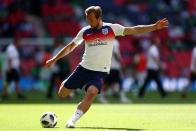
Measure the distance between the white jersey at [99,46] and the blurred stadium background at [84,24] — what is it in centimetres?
2033

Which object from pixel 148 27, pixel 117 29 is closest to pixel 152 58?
pixel 117 29

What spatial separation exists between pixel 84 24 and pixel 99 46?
26.9 metres

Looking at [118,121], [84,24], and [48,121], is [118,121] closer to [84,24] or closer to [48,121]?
[48,121]

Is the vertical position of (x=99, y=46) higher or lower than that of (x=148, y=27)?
lower

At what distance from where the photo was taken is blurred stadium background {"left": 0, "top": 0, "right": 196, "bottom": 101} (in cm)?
3834

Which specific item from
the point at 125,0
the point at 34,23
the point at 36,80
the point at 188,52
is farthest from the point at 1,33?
the point at 188,52

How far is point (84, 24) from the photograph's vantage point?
4300 centimetres

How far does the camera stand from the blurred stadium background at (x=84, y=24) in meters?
38.3

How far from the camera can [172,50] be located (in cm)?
3941

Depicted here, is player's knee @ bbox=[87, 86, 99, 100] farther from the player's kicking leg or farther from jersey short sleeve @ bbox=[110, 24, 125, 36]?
jersey short sleeve @ bbox=[110, 24, 125, 36]

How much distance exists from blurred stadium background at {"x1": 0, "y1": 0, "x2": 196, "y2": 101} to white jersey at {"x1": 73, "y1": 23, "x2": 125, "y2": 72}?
20330 millimetres

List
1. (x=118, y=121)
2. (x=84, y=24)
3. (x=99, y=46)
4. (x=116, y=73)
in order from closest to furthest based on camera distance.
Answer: (x=99, y=46) < (x=118, y=121) < (x=116, y=73) < (x=84, y=24)

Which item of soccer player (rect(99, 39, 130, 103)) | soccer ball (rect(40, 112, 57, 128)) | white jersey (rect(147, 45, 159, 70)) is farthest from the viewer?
white jersey (rect(147, 45, 159, 70))

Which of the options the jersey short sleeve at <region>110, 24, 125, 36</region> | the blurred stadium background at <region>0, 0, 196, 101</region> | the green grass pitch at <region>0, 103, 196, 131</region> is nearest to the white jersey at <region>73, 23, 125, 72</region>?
the jersey short sleeve at <region>110, 24, 125, 36</region>
